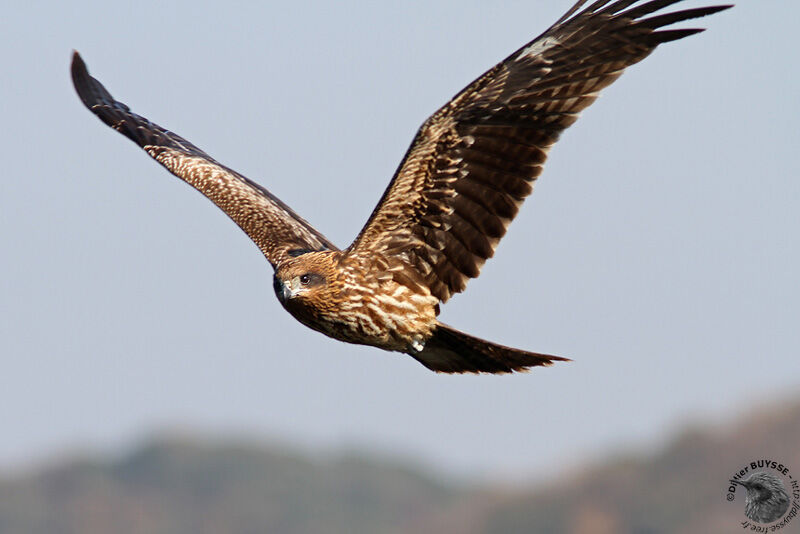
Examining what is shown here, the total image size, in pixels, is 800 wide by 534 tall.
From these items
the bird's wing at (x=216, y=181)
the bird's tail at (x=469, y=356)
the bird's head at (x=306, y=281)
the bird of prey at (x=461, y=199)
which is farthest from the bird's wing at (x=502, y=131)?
the bird's wing at (x=216, y=181)

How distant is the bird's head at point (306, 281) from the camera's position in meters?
11.6

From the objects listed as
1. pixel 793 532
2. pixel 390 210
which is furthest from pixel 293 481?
pixel 390 210

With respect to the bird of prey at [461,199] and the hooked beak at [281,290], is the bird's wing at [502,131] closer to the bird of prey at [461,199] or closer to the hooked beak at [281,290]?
the bird of prey at [461,199]

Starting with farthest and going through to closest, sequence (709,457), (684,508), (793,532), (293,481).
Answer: (293,481) < (709,457) < (684,508) < (793,532)

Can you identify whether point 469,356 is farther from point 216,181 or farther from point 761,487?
point 216,181

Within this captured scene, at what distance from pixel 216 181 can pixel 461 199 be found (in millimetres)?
3546

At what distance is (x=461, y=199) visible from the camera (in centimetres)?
1152

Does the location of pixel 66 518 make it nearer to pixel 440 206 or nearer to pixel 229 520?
pixel 229 520

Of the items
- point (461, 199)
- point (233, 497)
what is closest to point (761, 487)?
point (461, 199)

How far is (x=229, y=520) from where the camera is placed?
9488 centimetres

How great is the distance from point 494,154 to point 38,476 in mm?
97826

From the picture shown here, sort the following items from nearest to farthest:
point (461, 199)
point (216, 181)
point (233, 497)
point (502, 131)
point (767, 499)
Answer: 1. point (502, 131)
2. point (461, 199)
3. point (767, 499)
4. point (216, 181)
5. point (233, 497)

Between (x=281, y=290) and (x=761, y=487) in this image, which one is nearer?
(x=281, y=290)

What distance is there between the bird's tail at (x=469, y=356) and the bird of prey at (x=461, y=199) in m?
0.01
